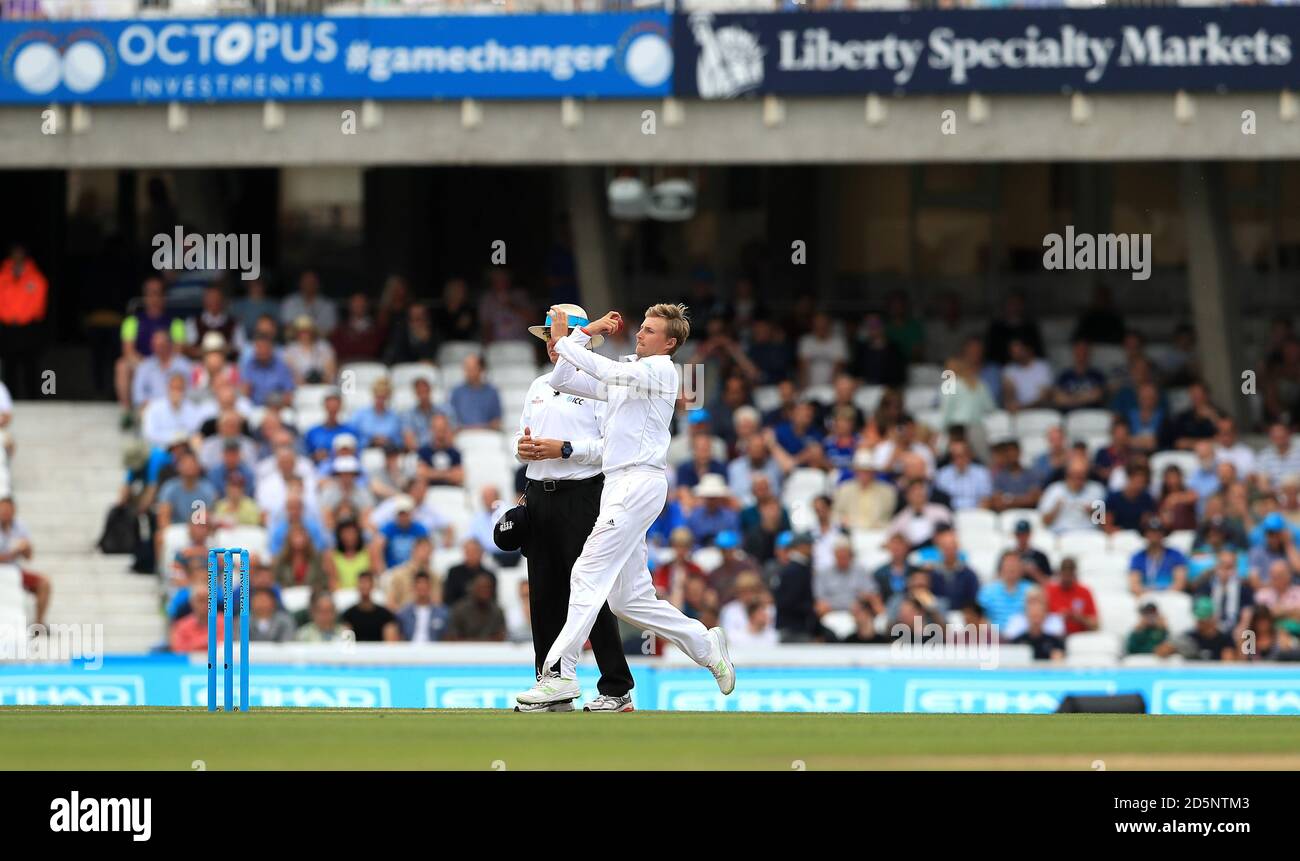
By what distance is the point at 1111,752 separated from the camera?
8.93 metres

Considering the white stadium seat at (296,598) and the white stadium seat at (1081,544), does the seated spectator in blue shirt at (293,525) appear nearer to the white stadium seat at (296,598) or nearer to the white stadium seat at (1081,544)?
the white stadium seat at (296,598)

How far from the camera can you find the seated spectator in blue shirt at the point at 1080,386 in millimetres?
21391

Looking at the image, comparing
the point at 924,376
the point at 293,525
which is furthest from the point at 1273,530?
the point at 293,525

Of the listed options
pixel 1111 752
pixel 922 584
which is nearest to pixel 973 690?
pixel 922 584

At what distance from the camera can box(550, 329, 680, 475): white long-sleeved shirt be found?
10.6 metres

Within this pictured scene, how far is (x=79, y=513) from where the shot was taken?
69.4 ft

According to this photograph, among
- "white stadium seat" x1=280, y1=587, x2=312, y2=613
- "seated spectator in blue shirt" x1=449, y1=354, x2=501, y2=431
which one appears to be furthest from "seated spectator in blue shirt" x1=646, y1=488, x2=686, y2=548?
"white stadium seat" x1=280, y1=587, x2=312, y2=613

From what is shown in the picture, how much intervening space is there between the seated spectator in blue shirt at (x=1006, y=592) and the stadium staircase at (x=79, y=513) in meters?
7.25

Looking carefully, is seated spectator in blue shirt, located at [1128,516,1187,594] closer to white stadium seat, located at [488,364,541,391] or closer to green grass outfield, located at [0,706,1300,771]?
white stadium seat, located at [488,364,541,391]

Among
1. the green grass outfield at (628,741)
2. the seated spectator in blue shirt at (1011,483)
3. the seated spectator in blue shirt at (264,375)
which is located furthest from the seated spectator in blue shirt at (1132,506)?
the green grass outfield at (628,741)

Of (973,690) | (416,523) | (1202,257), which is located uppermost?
(1202,257)

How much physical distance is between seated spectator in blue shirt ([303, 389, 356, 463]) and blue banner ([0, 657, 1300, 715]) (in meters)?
4.32
